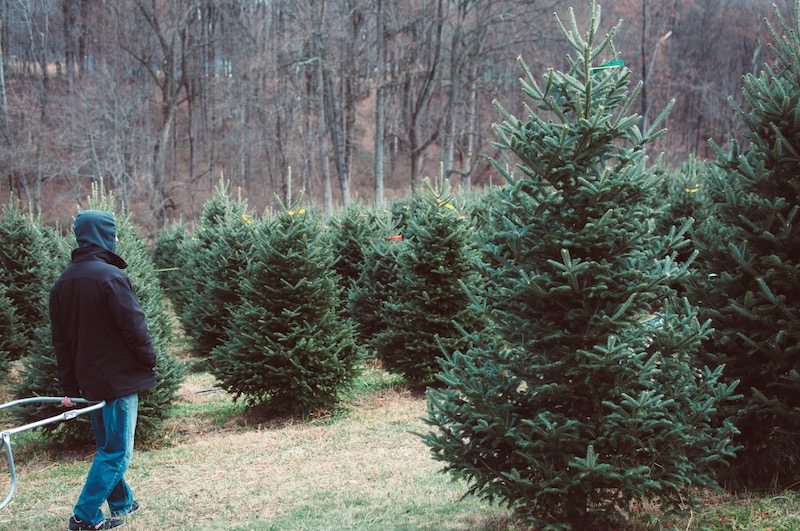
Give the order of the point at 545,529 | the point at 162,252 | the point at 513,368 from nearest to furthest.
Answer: the point at 545,529
the point at 513,368
the point at 162,252

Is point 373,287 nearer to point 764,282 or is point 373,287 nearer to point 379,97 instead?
point 764,282

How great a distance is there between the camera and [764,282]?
459 cm

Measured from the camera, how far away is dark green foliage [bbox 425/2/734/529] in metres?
3.95

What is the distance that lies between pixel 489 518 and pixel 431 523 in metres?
0.40

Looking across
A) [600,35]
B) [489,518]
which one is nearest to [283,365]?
[489,518]

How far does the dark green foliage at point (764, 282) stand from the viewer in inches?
182

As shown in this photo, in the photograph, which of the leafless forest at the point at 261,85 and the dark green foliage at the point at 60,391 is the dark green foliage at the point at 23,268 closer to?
the dark green foliage at the point at 60,391

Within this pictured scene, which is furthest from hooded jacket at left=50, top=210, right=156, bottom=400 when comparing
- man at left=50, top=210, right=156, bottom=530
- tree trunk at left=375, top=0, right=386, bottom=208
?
tree trunk at left=375, top=0, right=386, bottom=208

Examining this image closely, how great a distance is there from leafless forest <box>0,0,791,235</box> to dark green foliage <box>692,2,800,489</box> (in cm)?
2061

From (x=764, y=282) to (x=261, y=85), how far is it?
3646cm

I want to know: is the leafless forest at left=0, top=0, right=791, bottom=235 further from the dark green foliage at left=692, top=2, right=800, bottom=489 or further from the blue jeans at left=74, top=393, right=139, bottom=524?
the blue jeans at left=74, top=393, right=139, bottom=524

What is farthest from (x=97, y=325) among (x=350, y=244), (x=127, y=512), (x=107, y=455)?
(x=350, y=244)

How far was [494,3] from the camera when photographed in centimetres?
2967

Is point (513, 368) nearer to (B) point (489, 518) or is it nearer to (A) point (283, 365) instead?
(B) point (489, 518)
